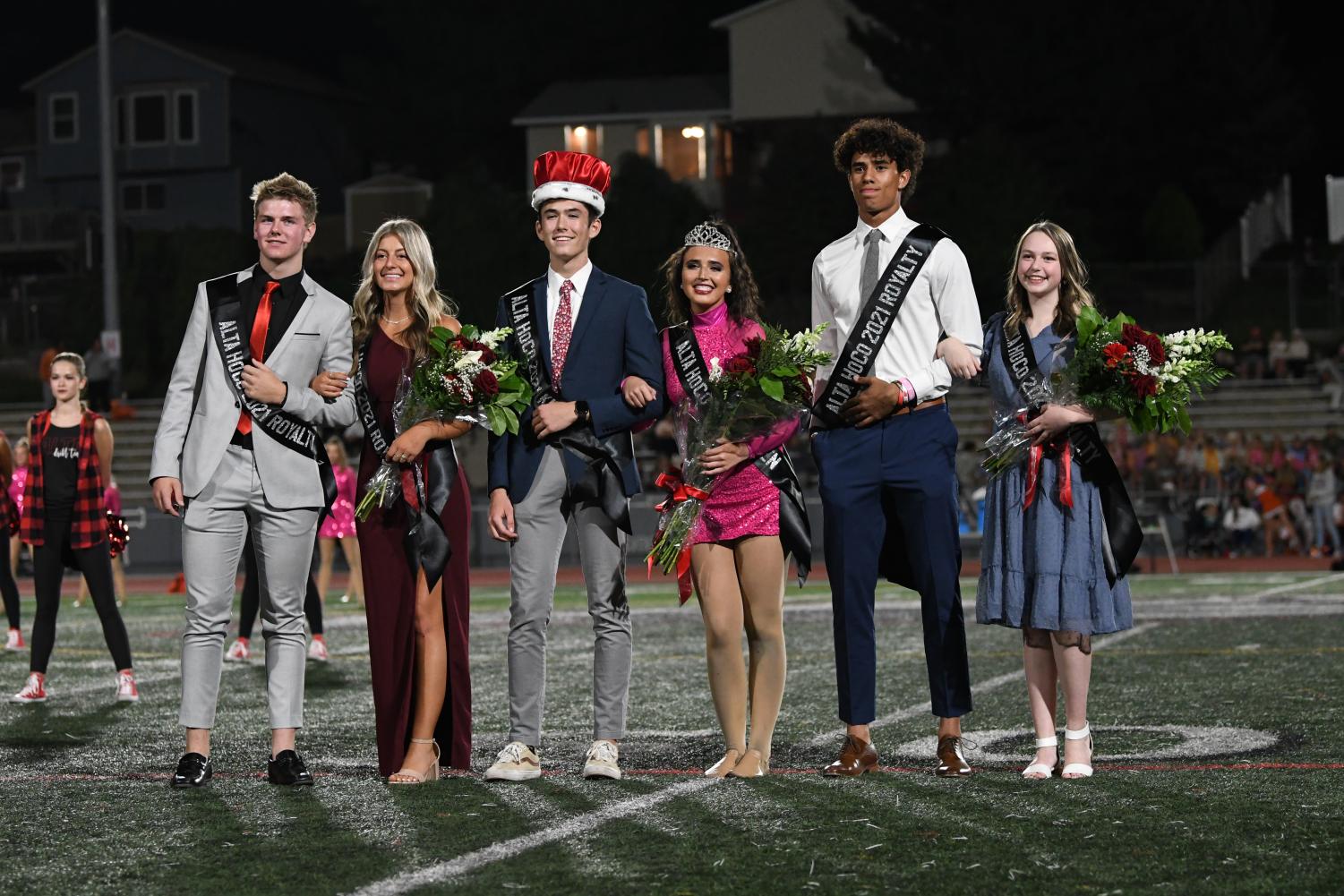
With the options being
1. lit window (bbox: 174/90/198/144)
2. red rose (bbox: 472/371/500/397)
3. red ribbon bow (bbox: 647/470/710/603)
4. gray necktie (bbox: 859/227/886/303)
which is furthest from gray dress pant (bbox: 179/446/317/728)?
lit window (bbox: 174/90/198/144)

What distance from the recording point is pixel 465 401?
21.0 feet

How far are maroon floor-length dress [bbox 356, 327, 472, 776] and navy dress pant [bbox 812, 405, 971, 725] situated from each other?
1311 millimetres

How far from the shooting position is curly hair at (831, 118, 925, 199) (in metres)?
6.72

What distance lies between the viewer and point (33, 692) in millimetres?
10094

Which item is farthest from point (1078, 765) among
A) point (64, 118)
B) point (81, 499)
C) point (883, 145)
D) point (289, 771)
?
point (64, 118)

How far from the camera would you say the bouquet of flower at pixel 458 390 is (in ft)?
21.0

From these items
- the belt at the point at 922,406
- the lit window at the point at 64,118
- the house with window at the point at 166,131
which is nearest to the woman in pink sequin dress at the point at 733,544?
the belt at the point at 922,406

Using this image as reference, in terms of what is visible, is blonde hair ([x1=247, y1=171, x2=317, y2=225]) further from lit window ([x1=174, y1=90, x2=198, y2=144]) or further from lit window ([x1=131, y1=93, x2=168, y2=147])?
lit window ([x1=131, y1=93, x2=168, y2=147])

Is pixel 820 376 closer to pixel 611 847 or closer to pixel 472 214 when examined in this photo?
pixel 611 847

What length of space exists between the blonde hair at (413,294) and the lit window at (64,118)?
184ft

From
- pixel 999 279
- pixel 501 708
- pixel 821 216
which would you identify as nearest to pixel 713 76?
pixel 821 216

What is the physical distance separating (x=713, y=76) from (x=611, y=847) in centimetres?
4906

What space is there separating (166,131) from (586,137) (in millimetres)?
14802

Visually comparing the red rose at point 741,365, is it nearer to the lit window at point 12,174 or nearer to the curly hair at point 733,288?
the curly hair at point 733,288
